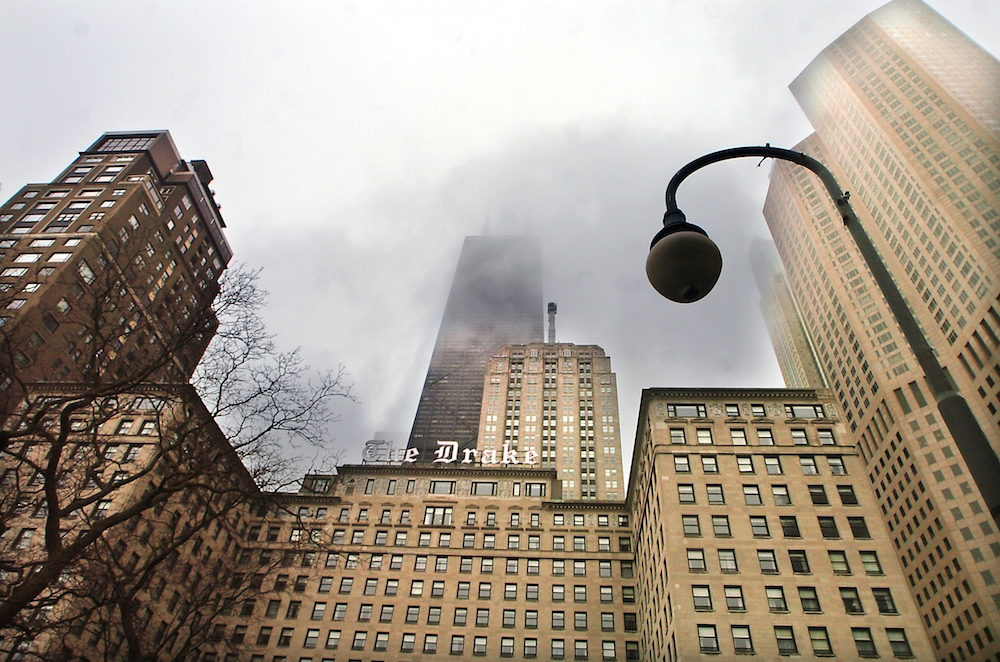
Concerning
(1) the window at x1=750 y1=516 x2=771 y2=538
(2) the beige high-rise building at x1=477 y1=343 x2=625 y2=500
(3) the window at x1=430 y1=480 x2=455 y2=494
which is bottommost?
(1) the window at x1=750 y1=516 x2=771 y2=538

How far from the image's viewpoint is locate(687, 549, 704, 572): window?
141 ft

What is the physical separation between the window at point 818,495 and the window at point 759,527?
492 centimetres

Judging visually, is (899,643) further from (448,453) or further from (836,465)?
(448,453)

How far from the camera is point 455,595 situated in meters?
57.6

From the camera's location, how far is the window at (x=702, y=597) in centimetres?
4084

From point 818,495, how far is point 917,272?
85.1 m

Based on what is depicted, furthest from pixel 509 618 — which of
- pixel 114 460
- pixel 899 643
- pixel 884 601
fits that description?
pixel 114 460

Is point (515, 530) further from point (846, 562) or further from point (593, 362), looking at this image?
point (593, 362)

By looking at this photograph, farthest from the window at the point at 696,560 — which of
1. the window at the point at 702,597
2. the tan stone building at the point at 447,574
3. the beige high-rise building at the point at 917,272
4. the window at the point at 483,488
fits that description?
the beige high-rise building at the point at 917,272

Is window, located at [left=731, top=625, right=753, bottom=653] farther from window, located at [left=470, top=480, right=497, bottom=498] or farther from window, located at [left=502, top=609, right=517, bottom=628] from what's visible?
window, located at [left=470, top=480, right=497, bottom=498]

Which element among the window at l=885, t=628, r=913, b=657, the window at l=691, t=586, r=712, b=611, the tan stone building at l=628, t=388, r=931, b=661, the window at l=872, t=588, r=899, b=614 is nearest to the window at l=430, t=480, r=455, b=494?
the tan stone building at l=628, t=388, r=931, b=661

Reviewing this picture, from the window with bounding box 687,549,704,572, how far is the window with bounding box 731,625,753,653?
441cm

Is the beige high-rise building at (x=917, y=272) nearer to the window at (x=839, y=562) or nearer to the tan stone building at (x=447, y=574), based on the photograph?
the window at (x=839, y=562)

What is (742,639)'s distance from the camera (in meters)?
39.3
